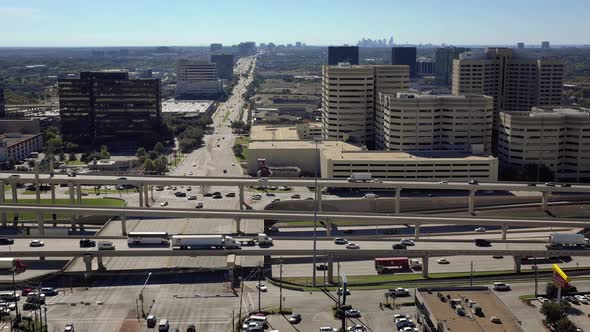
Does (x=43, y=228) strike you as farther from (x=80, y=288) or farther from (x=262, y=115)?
(x=262, y=115)

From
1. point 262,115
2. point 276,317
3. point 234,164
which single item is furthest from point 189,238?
point 262,115

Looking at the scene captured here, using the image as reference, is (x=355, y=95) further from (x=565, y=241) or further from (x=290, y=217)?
(x=565, y=241)

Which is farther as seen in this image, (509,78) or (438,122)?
(509,78)

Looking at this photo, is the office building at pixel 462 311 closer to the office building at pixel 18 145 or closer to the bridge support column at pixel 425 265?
the bridge support column at pixel 425 265

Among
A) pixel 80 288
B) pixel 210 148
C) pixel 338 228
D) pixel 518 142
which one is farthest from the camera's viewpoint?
pixel 210 148

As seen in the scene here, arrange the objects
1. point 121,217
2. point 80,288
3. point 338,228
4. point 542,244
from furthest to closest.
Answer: point 338,228 → point 121,217 → point 542,244 → point 80,288

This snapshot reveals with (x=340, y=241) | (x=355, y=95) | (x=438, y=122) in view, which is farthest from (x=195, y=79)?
(x=340, y=241)
